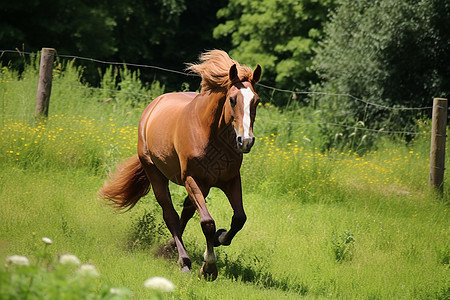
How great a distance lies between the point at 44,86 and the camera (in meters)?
10.2

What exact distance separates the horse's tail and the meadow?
0.33 metres

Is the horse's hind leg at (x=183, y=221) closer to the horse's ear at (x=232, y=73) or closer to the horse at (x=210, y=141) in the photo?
the horse at (x=210, y=141)

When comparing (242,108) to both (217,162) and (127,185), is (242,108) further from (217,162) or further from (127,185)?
(127,185)

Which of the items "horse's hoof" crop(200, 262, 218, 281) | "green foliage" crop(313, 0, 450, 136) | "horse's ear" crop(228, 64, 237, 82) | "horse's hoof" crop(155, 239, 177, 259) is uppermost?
"green foliage" crop(313, 0, 450, 136)

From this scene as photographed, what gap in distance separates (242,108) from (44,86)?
6.09 meters

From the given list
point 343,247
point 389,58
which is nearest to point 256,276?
point 343,247

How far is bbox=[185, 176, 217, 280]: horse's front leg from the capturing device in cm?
566

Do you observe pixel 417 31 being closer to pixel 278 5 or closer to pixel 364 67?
pixel 364 67

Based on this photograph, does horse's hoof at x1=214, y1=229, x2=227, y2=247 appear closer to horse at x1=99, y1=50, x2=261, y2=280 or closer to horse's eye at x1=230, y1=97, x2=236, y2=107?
horse at x1=99, y1=50, x2=261, y2=280

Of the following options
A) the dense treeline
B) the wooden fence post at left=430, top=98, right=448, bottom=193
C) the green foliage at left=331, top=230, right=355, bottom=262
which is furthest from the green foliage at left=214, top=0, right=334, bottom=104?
the green foliage at left=331, top=230, right=355, bottom=262

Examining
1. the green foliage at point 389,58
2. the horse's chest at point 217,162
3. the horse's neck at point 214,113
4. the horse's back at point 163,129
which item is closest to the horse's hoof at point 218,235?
the horse's chest at point 217,162

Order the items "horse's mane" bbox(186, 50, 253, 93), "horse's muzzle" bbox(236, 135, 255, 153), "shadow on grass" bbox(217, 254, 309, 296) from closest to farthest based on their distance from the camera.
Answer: "horse's muzzle" bbox(236, 135, 255, 153), "horse's mane" bbox(186, 50, 253, 93), "shadow on grass" bbox(217, 254, 309, 296)

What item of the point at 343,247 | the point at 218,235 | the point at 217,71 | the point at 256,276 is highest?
the point at 217,71

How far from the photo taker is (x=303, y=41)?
22516mm
